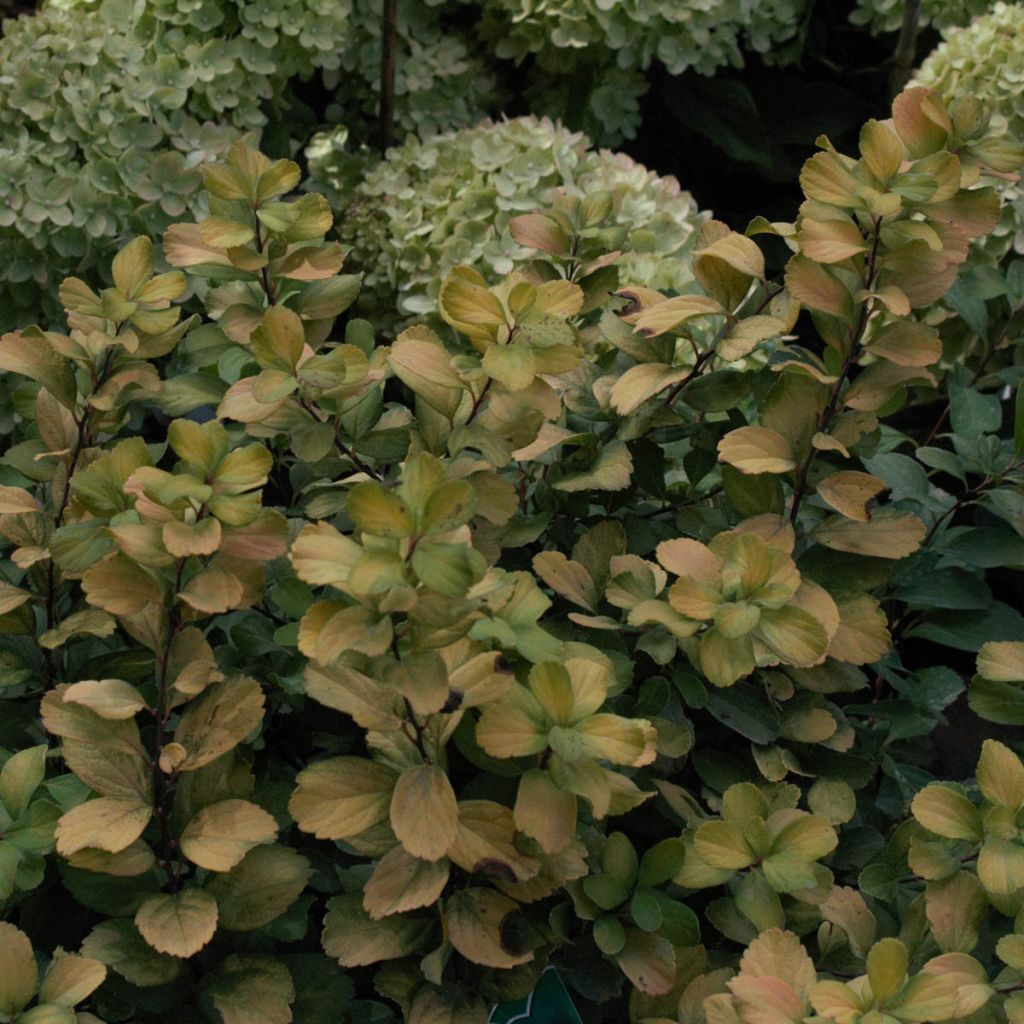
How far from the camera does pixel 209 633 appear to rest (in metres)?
0.96

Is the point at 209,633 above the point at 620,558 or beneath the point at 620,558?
beneath

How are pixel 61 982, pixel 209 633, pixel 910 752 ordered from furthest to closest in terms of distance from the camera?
pixel 910 752 < pixel 209 633 < pixel 61 982

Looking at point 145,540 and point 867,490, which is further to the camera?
point 867,490

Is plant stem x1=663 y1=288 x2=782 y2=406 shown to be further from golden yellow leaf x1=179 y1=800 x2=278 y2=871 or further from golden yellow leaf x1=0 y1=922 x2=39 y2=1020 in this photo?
golden yellow leaf x1=0 y1=922 x2=39 y2=1020

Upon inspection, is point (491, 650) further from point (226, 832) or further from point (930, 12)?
point (930, 12)

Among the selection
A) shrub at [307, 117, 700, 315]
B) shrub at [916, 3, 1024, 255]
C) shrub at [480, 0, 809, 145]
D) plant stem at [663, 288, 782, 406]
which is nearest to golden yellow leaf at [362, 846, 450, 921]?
plant stem at [663, 288, 782, 406]

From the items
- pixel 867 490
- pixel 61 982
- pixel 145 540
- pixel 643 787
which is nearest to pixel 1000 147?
pixel 867 490

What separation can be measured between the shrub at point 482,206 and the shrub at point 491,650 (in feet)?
2.62

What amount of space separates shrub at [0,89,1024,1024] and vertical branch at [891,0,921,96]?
1.53 metres

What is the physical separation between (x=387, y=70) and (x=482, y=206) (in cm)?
40

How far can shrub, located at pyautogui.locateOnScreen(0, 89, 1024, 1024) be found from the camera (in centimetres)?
67

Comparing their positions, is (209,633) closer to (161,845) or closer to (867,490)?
(161,845)

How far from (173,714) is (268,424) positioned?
0.71 ft

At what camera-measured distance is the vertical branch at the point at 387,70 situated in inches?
80.0
